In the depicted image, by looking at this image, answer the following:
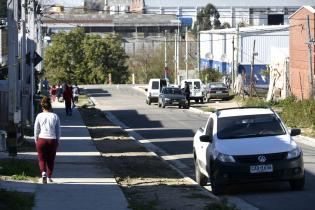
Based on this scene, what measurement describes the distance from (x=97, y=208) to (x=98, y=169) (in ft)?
20.9

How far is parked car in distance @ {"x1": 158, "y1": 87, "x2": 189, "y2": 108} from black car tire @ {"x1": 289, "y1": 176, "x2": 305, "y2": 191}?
4606cm

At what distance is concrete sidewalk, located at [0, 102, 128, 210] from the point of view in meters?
13.0

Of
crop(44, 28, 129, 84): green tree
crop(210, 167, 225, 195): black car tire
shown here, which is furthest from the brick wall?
crop(44, 28, 129, 84): green tree

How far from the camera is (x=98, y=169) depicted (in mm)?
18875

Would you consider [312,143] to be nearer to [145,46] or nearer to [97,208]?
[97,208]

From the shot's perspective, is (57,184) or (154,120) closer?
(57,184)

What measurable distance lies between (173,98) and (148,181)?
145ft

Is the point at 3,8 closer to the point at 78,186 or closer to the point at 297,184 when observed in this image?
the point at 78,186

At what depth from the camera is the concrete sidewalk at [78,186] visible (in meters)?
13.0

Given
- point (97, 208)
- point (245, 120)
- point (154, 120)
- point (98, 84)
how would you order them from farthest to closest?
point (98, 84) < point (154, 120) < point (245, 120) < point (97, 208)

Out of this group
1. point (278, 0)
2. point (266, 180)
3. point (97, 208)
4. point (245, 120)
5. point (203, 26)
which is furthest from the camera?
point (278, 0)

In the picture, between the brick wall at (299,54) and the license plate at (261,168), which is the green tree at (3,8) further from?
the license plate at (261,168)

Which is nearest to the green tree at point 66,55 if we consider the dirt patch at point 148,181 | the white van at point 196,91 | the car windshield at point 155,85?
the car windshield at point 155,85

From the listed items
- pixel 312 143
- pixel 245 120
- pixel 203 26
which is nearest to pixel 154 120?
pixel 312 143
